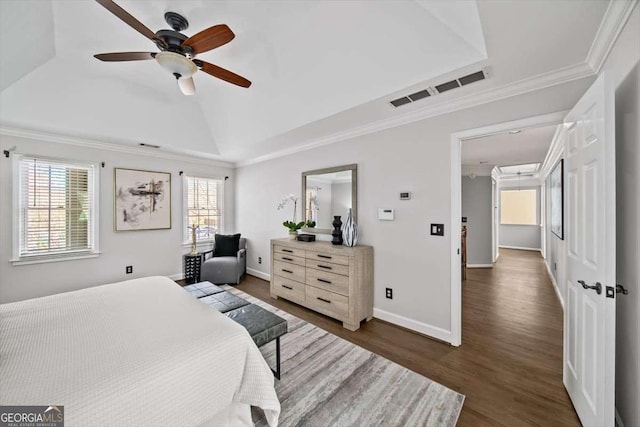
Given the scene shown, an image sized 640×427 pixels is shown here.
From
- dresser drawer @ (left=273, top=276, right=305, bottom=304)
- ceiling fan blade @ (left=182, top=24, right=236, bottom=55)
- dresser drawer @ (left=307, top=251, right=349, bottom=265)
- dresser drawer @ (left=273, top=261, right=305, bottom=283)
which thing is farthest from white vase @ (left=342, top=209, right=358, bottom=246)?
ceiling fan blade @ (left=182, top=24, right=236, bottom=55)

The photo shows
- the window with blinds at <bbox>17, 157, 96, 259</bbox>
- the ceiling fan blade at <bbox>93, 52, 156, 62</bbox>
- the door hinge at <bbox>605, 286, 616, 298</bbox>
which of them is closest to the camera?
the door hinge at <bbox>605, 286, 616, 298</bbox>

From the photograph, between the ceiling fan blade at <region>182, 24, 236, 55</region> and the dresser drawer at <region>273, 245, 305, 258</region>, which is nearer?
the ceiling fan blade at <region>182, 24, 236, 55</region>

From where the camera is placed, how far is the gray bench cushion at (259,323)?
1779mm

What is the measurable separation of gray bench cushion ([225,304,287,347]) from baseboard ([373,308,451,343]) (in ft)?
4.96

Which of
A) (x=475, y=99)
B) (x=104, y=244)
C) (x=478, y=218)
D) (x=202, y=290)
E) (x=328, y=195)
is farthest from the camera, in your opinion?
(x=478, y=218)

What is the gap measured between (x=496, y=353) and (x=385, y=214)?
5.66 feet

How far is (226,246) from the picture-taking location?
4.68 m

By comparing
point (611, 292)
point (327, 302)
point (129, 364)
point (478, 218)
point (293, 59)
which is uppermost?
point (293, 59)

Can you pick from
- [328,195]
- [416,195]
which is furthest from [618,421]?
[328,195]

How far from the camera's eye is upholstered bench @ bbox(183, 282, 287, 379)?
1800mm

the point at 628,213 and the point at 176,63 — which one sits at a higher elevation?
the point at 176,63

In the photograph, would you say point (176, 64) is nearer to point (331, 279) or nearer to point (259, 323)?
point (259, 323)

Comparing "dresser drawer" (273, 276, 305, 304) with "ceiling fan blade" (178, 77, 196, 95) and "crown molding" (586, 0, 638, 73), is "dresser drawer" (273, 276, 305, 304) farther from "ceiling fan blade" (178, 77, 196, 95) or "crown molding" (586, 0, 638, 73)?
"crown molding" (586, 0, 638, 73)

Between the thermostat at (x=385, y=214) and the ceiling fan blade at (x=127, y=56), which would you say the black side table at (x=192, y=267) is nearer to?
the ceiling fan blade at (x=127, y=56)
